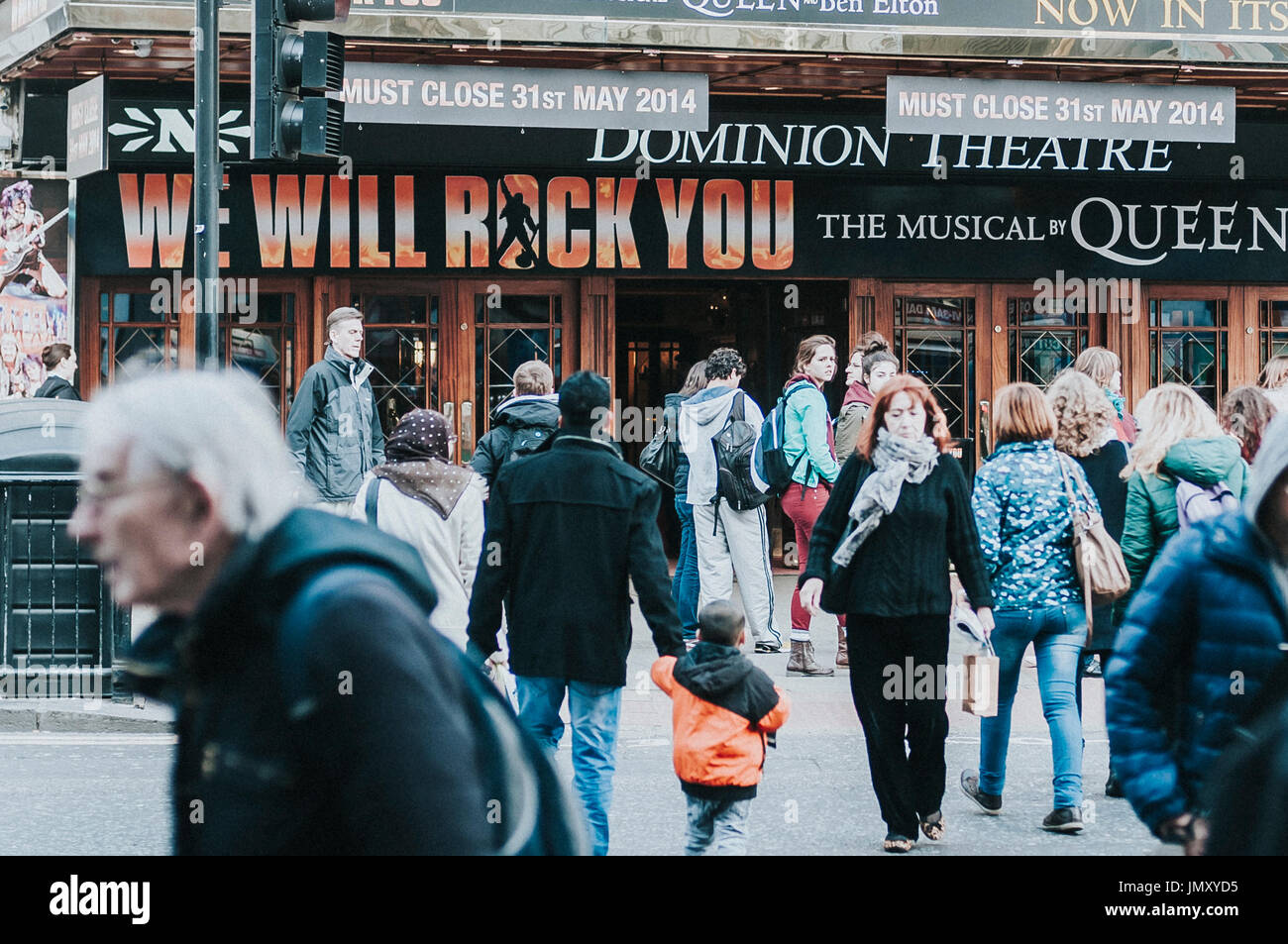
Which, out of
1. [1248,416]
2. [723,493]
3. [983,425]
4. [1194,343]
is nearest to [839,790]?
[1248,416]

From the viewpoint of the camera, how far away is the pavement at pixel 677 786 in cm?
646

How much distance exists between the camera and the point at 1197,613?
3148mm

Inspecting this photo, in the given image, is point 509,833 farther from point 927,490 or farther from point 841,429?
point 841,429

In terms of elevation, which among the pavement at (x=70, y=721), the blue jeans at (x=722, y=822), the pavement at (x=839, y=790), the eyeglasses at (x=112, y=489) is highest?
the eyeglasses at (x=112, y=489)

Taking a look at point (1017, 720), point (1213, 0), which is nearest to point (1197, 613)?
point (1017, 720)

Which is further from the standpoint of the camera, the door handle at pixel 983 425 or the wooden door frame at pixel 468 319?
the door handle at pixel 983 425

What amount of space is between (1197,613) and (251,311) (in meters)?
11.6

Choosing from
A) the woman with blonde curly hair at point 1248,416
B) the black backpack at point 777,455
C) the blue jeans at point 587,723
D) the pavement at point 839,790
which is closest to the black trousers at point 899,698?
the pavement at point 839,790

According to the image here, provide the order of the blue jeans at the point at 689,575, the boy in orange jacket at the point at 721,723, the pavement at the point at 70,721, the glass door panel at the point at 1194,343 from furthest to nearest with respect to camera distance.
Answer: the glass door panel at the point at 1194,343 → the blue jeans at the point at 689,575 → the pavement at the point at 70,721 → the boy in orange jacket at the point at 721,723

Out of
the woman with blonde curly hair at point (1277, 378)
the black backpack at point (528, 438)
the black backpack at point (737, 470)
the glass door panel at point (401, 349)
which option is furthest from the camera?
the glass door panel at point (401, 349)

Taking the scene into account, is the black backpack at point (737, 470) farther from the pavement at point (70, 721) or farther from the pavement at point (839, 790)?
the pavement at point (70, 721)

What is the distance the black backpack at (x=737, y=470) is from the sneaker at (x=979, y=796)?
323 cm

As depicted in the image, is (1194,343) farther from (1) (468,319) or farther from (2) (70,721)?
(2) (70,721)

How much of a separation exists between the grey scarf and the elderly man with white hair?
4.10m
